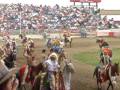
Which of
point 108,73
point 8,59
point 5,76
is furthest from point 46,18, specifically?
point 5,76

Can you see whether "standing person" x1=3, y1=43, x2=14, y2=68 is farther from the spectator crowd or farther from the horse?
the spectator crowd

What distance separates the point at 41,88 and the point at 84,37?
39111mm

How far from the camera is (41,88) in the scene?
1131 cm

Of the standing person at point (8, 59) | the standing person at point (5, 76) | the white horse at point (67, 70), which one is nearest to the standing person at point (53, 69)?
the standing person at point (8, 59)

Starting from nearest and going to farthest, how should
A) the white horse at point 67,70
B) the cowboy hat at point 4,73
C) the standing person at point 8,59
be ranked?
the cowboy hat at point 4,73 < the standing person at point 8,59 < the white horse at point 67,70

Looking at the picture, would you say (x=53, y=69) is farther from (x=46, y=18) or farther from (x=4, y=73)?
(x=46, y=18)

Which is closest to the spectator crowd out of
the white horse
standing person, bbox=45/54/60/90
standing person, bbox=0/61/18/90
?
the white horse

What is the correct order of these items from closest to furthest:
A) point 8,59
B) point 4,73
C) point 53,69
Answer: point 4,73 → point 53,69 → point 8,59

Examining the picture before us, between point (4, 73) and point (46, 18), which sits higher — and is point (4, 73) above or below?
above

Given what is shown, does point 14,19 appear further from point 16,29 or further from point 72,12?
point 72,12

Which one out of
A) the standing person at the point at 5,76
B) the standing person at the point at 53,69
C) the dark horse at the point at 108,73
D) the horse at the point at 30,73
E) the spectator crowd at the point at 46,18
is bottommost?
the spectator crowd at the point at 46,18

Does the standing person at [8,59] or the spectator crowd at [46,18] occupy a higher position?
the standing person at [8,59]

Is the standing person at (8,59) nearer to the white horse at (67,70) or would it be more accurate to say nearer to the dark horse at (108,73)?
the white horse at (67,70)

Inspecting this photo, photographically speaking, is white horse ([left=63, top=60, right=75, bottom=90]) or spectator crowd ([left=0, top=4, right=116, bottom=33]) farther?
spectator crowd ([left=0, top=4, right=116, bottom=33])
